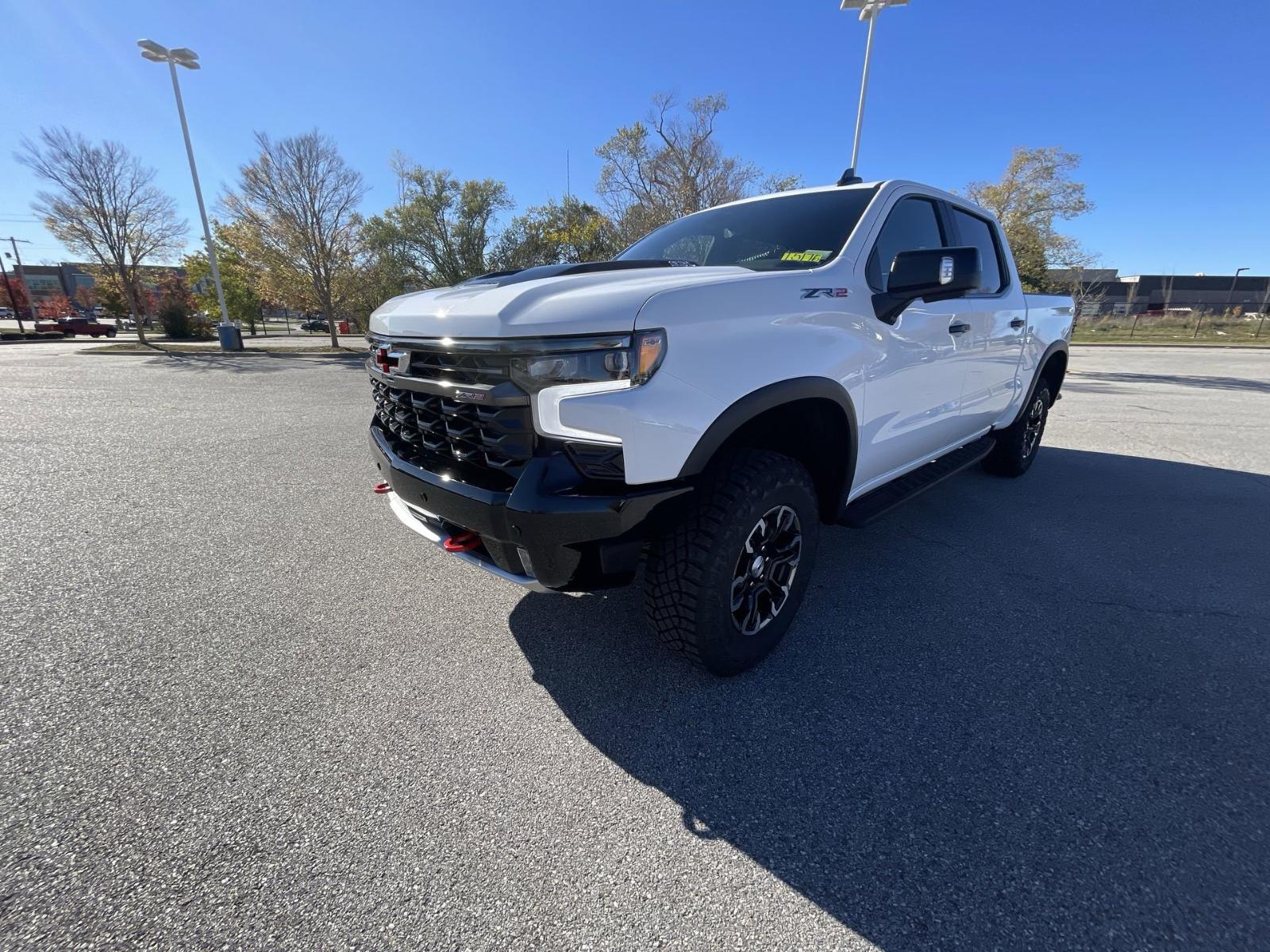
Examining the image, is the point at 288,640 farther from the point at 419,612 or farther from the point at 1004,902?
the point at 1004,902

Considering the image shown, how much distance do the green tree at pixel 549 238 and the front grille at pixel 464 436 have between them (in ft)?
75.5

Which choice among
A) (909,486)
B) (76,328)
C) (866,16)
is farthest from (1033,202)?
(76,328)

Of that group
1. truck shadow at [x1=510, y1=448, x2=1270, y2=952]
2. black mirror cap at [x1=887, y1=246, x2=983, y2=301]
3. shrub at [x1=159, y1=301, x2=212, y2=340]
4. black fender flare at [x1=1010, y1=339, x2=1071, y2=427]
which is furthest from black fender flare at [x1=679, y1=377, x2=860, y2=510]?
shrub at [x1=159, y1=301, x2=212, y2=340]

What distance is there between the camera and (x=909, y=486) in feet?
9.94

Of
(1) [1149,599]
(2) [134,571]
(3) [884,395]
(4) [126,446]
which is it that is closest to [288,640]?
(2) [134,571]

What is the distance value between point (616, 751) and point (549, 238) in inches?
995

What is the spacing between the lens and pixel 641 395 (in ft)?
5.46

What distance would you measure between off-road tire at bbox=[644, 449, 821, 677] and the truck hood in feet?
2.19

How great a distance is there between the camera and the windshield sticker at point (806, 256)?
2.40m

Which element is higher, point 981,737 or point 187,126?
point 187,126

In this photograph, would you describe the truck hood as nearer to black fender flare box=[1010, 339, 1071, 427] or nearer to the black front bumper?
the black front bumper

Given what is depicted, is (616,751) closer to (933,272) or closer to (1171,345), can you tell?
(933,272)

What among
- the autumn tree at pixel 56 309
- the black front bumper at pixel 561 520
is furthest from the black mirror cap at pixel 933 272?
the autumn tree at pixel 56 309

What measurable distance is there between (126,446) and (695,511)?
22.2 ft
